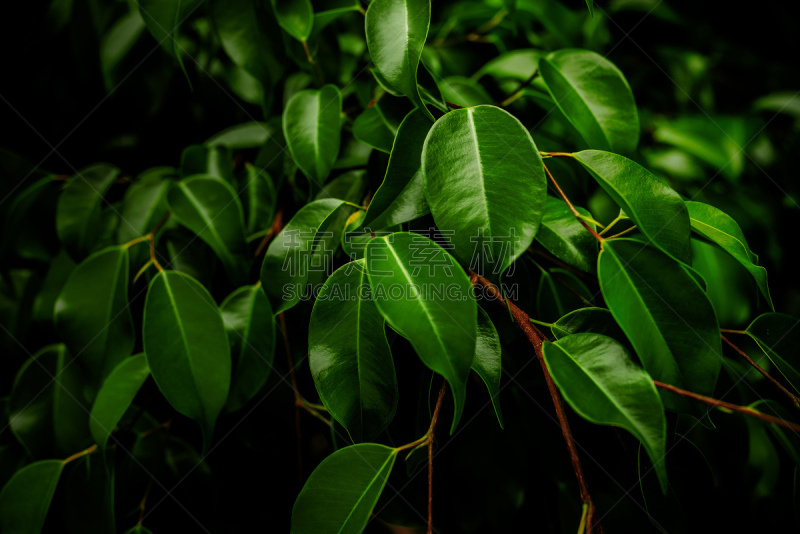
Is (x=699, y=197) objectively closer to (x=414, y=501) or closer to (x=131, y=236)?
(x=414, y=501)

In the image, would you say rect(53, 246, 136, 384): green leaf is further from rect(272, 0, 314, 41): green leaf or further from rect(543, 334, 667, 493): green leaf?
rect(543, 334, 667, 493): green leaf

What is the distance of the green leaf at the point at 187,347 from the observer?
0.40 m

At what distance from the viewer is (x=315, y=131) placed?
0.44 meters

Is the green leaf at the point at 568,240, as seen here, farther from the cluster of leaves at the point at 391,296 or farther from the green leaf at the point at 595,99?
the green leaf at the point at 595,99

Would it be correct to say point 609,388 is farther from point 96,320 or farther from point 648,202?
point 96,320

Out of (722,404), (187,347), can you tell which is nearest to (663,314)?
(722,404)

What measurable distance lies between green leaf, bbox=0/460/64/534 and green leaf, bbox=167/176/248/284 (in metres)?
0.32

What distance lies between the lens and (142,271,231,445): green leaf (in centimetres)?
40

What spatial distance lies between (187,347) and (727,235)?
1.56 ft

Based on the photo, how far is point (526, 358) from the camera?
0.48 m

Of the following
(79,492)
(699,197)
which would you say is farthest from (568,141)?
(79,492)

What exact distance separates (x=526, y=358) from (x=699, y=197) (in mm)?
468

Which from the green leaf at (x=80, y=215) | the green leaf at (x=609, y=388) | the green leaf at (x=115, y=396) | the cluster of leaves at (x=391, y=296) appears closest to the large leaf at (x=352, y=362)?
the cluster of leaves at (x=391, y=296)

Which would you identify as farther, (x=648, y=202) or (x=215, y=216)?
(x=215, y=216)
